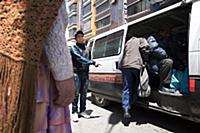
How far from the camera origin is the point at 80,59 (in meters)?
6.77

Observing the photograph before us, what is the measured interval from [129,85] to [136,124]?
0.77 meters

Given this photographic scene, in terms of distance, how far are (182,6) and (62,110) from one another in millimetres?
3583

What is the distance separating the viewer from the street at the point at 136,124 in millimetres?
5934

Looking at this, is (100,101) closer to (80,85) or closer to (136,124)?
(80,85)

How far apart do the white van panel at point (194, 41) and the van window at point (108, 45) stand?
246 cm

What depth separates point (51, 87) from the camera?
207 cm

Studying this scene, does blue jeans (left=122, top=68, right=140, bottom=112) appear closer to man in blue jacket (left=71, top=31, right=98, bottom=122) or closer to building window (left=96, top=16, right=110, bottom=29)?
man in blue jacket (left=71, top=31, right=98, bottom=122)

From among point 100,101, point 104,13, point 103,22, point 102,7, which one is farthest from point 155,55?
point 102,7

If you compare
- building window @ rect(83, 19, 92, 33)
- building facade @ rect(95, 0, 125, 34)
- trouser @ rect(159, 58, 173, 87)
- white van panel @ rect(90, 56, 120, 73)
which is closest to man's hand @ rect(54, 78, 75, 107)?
trouser @ rect(159, 58, 173, 87)

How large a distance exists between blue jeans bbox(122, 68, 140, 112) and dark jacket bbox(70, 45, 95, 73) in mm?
851

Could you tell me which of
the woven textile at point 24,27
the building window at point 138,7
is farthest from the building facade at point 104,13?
the woven textile at point 24,27

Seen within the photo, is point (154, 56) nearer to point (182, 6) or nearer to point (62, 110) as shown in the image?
point (182, 6)

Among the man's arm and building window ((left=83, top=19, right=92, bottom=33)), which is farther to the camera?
building window ((left=83, top=19, right=92, bottom=33))

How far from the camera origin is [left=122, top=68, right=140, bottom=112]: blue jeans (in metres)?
6.27
